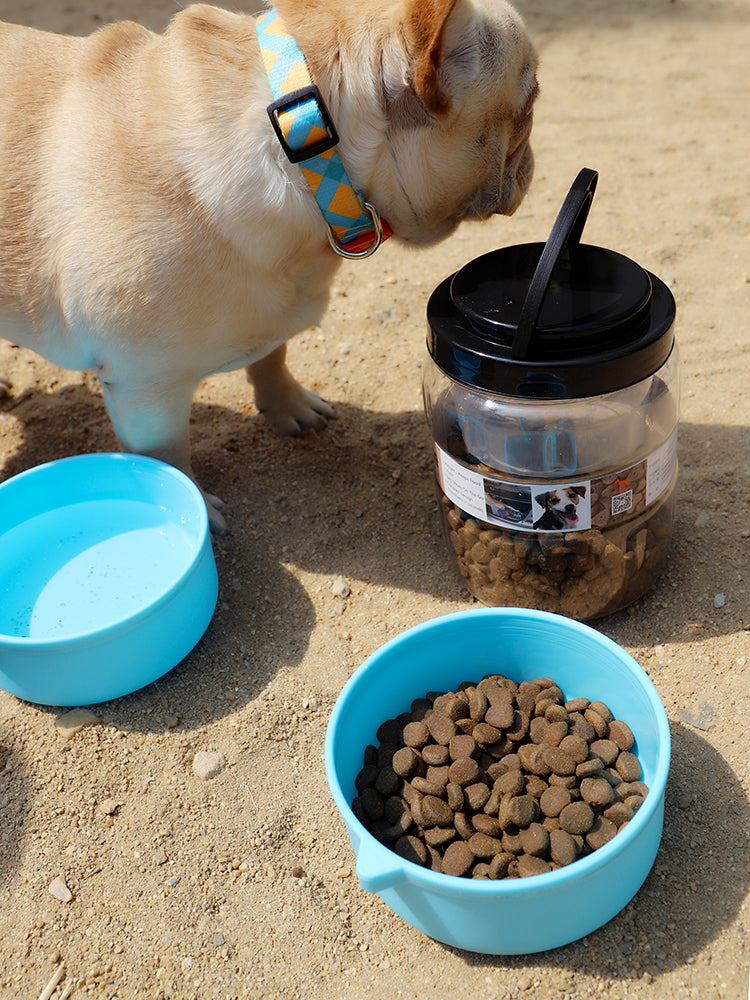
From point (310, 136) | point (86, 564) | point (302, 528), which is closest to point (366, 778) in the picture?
point (302, 528)

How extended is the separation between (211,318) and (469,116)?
64 cm

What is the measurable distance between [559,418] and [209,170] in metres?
0.81

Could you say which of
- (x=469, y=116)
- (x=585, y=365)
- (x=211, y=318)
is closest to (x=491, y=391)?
(x=585, y=365)

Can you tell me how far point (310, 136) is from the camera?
1.46 meters

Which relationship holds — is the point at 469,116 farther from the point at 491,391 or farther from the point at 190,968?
the point at 190,968

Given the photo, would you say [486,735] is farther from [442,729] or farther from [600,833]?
[600,833]

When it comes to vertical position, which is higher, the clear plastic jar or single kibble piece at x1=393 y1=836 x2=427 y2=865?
the clear plastic jar

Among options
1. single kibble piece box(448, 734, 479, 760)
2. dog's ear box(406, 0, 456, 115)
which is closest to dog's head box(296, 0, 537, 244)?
dog's ear box(406, 0, 456, 115)

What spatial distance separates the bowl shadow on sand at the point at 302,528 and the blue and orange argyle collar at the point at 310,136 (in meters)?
0.76

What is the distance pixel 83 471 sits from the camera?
6.78 ft

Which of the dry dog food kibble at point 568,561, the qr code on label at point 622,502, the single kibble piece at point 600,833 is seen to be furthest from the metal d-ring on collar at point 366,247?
the single kibble piece at point 600,833

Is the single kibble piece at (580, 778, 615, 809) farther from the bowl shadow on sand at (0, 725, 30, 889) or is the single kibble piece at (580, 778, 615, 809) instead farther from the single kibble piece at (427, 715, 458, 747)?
the bowl shadow on sand at (0, 725, 30, 889)

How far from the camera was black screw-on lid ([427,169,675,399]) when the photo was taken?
142 cm

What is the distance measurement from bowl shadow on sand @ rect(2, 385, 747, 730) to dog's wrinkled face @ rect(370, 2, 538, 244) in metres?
0.73
